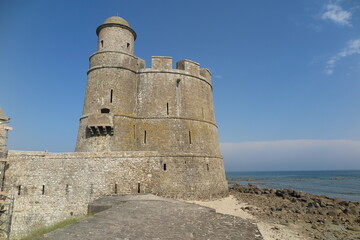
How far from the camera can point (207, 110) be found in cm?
2019

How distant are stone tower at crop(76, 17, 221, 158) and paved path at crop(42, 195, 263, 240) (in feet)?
23.9

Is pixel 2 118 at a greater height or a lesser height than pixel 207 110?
lesser

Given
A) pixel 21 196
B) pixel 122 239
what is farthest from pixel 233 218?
pixel 21 196

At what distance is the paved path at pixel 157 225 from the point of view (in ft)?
20.5

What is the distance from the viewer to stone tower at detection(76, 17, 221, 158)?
16.2m

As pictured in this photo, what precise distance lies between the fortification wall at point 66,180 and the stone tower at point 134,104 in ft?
8.35

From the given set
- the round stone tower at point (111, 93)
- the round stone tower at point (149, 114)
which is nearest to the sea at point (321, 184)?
the round stone tower at point (149, 114)

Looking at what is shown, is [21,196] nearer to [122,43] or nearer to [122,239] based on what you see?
[122,239]

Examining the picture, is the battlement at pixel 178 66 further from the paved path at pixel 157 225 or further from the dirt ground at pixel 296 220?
the paved path at pixel 157 225

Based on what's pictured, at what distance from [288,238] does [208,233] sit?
23.3 ft

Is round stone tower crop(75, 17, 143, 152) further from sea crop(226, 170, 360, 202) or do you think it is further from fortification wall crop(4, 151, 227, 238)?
sea crop(226, 170, 360, 202)

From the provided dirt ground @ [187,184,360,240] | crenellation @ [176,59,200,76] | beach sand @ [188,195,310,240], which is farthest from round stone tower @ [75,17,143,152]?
beach sand @ [188,195,310,240]

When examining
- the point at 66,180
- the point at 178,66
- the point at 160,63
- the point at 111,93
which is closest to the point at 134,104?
the point at 111,93

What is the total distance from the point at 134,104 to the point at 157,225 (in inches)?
455
